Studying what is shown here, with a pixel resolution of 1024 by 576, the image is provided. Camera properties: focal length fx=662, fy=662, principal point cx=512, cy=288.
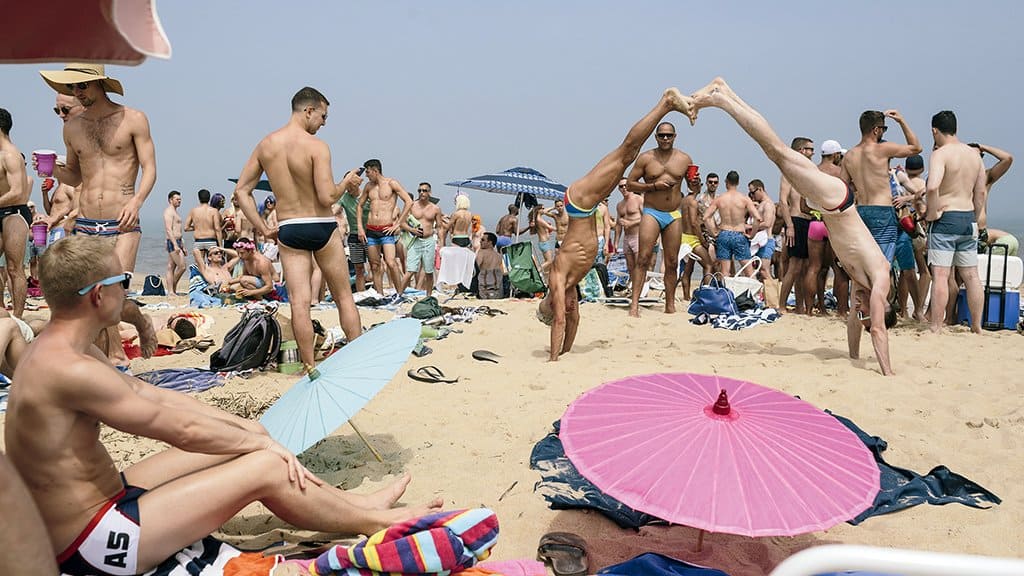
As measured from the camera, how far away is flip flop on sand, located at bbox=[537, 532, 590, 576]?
7.83 feet

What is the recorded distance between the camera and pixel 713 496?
1894mm

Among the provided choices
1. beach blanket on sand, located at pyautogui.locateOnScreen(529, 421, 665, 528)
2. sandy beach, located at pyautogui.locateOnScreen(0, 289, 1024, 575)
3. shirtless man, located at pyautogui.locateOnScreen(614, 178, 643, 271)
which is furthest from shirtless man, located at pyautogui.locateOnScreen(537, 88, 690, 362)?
shirtless man, located at pyautogui.locateOnScreen(614, 178, 643, 271)

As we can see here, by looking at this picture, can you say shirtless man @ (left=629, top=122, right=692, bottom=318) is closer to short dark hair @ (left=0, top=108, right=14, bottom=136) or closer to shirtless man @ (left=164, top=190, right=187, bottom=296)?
Result: short dark hair @ (left=0, top=108, right=14, bottom=136)

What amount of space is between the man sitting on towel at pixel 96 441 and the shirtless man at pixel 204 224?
10356 mm

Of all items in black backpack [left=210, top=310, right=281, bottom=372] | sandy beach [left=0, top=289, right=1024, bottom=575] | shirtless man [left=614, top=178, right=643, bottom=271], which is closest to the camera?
sandy beach [left=0, top=289, right=1024, bottom=575]

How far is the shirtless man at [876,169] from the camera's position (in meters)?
6.36

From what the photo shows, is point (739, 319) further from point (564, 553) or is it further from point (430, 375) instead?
point (564, 553)

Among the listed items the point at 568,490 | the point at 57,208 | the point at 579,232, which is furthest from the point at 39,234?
the point at 568,490

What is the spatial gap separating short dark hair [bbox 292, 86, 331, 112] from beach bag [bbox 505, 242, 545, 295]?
5.34m

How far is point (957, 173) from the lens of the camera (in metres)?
6.49

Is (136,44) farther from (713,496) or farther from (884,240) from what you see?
(884,240)

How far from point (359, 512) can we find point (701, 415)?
1316mm

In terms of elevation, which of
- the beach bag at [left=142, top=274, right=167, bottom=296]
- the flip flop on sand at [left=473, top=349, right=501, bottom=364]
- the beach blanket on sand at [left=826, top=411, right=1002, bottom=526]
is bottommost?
the beach bag at [left=142, top=274, right=167, bottom=296]

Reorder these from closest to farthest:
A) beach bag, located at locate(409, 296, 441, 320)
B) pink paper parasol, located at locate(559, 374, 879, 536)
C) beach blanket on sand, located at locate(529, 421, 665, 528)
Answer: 1. pink paper parasol, located at locate(559, 374, 879, 536)
2. beach blanket on sand, located at locate(529, 421, 665, 528)
3. beach bag, located at locate(409, 296, 441, 320)
